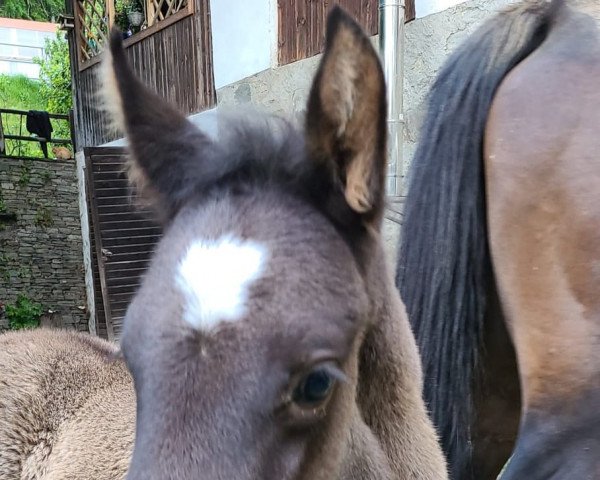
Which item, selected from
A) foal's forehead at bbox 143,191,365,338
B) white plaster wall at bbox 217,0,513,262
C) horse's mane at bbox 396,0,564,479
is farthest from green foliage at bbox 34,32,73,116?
foal's forehead at bbox 143,191,365,338

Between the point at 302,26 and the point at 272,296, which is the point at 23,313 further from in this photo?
the point at 272,296

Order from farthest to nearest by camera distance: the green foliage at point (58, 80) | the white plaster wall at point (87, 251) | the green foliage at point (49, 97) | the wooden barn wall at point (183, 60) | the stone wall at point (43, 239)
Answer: the green foliage at point (58, 80), the green foliage at point (49, 97), the stone wall at point (43, 239), the white plaster wall at point (87, 251), the wooden barn wall at point (183, 60)

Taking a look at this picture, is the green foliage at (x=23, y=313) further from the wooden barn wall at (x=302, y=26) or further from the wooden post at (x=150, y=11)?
the wooden barn wall at (x=302, y=26)

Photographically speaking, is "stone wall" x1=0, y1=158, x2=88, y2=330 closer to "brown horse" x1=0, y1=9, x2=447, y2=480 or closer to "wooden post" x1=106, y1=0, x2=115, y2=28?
"wooden post" x1=106, y1=0, x2=115, y2=28

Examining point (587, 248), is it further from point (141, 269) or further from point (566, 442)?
point (141, 269)

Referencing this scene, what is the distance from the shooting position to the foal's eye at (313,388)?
4.37ft

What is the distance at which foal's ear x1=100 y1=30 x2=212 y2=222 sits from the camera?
1646mm

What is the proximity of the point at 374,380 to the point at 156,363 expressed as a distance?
687 mm

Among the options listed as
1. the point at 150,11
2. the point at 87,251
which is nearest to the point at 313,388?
the point at 150,11

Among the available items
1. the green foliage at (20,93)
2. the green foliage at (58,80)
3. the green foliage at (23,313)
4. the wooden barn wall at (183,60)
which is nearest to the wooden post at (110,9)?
the wooden barn wall at (183,60)

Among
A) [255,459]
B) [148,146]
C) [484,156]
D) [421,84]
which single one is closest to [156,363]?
[255,459]

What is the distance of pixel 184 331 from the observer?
4.26ft

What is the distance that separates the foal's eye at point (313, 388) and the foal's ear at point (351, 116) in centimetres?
40

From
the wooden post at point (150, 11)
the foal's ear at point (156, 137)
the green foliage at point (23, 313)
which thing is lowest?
the green foliage at point (23, 313)
